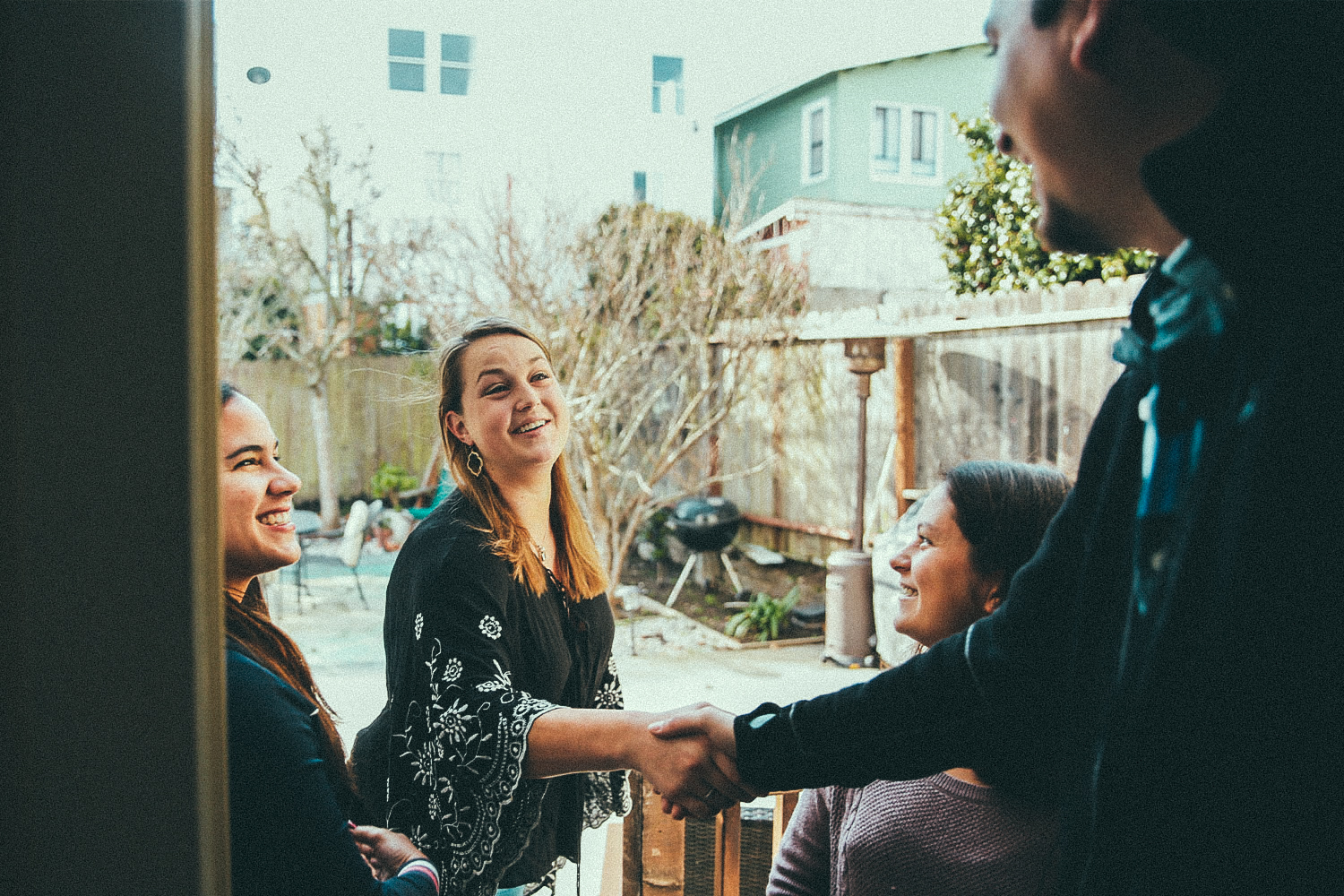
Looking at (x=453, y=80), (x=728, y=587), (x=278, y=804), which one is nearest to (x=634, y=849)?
(x=278, y=804)

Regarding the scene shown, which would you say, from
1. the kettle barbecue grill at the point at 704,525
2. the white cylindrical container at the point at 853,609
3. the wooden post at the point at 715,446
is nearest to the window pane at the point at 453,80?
the wooden post at the point at 715,446

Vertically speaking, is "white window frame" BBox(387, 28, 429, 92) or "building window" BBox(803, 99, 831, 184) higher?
"white window frame" BBox(387, 28, 429, 92)

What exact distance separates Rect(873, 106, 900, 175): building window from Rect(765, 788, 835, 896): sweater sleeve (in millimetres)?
13715

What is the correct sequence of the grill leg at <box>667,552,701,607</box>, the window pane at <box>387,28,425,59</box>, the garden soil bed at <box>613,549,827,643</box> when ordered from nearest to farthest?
1. the garden soil bed at <box>613,549,827,643</box>
2. the grill leg at <box>667,552,701,607</box>
3. the window pane at <box>387,28,425,59</box>

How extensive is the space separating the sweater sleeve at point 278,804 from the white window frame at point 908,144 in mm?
14197

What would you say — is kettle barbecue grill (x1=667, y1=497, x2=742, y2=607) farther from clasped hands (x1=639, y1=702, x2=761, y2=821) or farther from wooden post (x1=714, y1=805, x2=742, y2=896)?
clasped hands (x1=639, y1=702, x2=761, y2=821)

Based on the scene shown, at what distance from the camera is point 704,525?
24.8ft

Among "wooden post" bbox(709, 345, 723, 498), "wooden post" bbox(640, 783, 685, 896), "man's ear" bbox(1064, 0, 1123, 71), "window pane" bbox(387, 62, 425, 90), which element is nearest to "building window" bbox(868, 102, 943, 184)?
"window pane" bbox(387, 62, 425, 90)

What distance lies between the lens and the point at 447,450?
78.6 inches

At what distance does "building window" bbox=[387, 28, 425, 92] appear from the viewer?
13727 mm

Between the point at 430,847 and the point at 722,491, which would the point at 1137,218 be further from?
the point at 722,491

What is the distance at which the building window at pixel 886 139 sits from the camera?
46.8 feet

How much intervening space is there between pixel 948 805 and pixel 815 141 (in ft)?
46.7

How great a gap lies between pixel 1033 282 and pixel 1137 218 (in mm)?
6445
